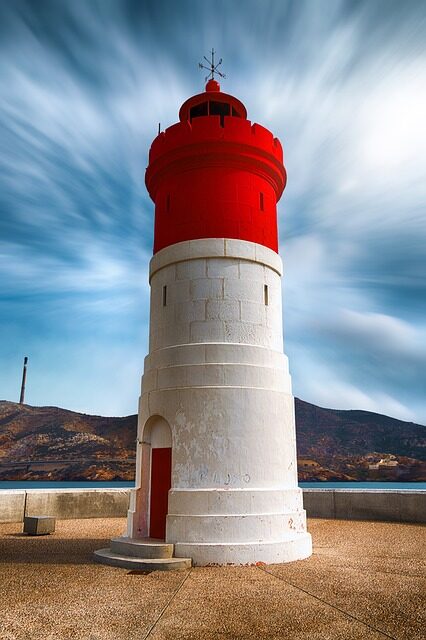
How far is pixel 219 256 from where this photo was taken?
9.66m

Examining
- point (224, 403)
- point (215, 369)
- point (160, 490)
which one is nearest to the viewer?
point (224, 403)

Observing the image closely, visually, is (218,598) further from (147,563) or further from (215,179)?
(215,179)

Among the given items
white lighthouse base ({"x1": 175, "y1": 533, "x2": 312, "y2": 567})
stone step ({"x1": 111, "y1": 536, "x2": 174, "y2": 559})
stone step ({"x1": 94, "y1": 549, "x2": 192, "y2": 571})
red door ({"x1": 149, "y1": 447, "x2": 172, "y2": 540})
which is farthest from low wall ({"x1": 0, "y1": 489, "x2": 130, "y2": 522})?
white lighthouse base ({"x1": 175, "y1": 533, "x2": 312, "y2": 567})

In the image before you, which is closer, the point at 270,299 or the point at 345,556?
the point at 345,556

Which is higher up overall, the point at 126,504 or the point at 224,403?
the point at 224,403

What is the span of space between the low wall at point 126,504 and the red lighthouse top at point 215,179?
7.89m

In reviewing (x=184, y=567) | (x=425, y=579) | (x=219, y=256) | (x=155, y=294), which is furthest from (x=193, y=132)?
(x=425, y=579)

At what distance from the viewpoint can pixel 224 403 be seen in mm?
8852

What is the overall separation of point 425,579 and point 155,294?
22.0 ft

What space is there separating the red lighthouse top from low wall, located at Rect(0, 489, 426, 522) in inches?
311

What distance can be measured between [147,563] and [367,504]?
845 cm

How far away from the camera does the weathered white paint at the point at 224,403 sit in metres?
8.26

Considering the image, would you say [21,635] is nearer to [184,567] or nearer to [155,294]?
[184,567]

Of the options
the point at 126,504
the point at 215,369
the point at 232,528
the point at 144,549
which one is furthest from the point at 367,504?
the point at 144,549
